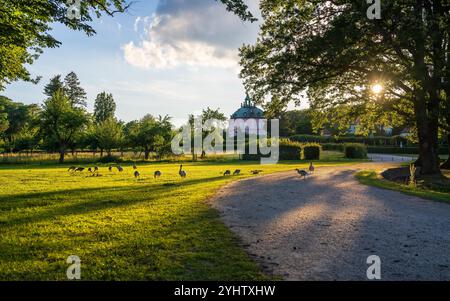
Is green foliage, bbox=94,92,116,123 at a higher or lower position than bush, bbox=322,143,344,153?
higher

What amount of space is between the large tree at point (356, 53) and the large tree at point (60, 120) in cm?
3661

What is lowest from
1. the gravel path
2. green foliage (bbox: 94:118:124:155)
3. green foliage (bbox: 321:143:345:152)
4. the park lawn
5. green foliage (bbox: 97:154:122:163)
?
the gravel path

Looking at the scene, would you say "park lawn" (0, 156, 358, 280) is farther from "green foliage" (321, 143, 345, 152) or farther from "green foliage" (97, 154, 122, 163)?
"green foliage" (321, 143, 345, 152)

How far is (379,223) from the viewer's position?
9.69 m

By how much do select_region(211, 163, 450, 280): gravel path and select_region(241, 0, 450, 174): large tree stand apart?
33.1 feet

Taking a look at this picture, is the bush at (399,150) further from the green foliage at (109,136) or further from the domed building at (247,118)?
the domed building at (247,118)

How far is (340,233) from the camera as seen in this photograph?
847cm

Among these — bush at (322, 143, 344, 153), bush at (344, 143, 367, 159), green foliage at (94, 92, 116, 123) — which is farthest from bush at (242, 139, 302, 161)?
green foliage at (94, 92, 116, 123)

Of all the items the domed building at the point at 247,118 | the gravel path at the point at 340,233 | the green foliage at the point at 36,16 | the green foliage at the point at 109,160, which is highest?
the domed building at the point at 247,118

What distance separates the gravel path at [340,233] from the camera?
239 inches

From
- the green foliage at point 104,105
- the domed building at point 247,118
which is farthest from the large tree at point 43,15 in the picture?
the domed building at point 247,118

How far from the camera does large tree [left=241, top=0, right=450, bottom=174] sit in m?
20.5

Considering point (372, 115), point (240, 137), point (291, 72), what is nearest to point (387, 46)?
point (291, 72)

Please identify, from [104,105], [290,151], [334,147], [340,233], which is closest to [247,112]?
[104,105]
